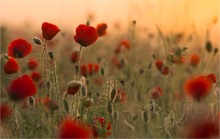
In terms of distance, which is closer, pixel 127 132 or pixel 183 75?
pixel 127 132

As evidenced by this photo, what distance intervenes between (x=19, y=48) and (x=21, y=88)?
608 millimetres

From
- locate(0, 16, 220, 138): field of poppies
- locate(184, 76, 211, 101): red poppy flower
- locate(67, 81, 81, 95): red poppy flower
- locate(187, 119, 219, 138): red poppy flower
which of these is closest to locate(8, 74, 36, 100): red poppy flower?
locate(0, 16, 220, 138): field of poppies

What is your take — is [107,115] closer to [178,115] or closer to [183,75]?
[178,115]

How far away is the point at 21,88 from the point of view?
A: 211cm

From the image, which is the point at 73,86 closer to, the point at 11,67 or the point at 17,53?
the point at 11,67

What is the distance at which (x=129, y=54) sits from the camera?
17.0ft

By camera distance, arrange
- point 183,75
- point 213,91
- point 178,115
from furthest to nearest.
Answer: point 183,75
point 178,115
point 213,91

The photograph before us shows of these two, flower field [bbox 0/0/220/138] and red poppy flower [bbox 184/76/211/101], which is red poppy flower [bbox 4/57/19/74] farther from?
red poppy flower [bbox 184/76/211/101]

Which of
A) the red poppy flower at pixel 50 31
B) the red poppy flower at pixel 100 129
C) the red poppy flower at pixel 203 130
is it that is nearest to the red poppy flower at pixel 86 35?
the red poppy flower at pixel 50 31

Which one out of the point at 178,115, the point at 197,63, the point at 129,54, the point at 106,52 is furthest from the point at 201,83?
the point at 106,52

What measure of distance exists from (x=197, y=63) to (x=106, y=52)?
95.1 inches

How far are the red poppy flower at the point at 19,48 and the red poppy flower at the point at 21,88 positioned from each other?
57 centimetres

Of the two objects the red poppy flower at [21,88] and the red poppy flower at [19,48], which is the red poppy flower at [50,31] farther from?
the red poppy flower at [21,88]

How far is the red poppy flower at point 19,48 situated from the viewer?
2.67 m
